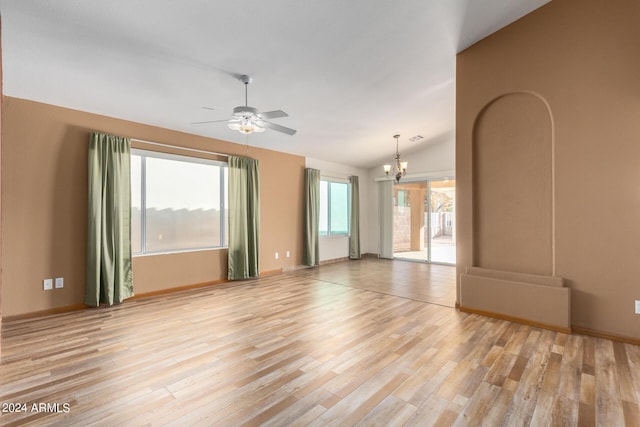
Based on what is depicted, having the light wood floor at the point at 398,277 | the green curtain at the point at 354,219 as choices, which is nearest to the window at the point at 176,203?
the light wood floor at the point at 398,277

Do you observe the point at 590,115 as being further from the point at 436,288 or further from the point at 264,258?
the point at 264,258

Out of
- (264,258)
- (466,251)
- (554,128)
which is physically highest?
(554,128)

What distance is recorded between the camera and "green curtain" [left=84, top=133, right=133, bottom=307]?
388 centimetres

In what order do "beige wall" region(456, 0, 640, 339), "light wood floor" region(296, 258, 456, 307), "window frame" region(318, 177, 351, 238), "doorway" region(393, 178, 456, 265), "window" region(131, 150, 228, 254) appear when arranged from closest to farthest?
"beige wall" region(456, 0, 640, 339) → "window" region(131, 150, 228, 254) → "light wood floor" region(296, 258, 456, 307) → "doorway" region(393, 178, 456, 265) → "window frame" region(318, 177, 351, 238)

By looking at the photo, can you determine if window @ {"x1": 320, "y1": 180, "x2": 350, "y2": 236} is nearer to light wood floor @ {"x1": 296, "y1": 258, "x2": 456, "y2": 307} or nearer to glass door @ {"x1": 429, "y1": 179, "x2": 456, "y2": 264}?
light wood floor @ {"x1": 296, "y1": 258, "x2": 456, "y2": 307}

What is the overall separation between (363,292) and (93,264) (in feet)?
12.6

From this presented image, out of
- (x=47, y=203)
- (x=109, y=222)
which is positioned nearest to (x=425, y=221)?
(x=109, y=222)

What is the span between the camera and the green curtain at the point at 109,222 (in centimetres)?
388

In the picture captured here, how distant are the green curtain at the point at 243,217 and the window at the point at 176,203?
0.20 metres

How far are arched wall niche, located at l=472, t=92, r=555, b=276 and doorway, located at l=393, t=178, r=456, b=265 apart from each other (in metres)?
3.42

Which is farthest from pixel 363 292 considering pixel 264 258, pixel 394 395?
pixel 394 395

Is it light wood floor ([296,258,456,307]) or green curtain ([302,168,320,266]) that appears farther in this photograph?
green curtain ([302,168,320,266])

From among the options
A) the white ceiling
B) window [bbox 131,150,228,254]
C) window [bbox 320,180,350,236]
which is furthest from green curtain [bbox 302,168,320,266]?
the white ceiling

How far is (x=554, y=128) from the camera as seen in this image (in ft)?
11.1
